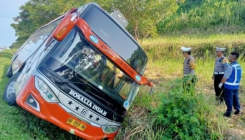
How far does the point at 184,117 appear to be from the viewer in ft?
12.6

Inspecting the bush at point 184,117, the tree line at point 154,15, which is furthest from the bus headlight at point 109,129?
the tree line at point 154,15

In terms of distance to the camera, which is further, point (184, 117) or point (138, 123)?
point (138, 123)

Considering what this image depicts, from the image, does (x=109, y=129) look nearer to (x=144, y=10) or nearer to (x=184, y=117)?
(x=184, y=117)

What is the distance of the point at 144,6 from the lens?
9945 millimetres

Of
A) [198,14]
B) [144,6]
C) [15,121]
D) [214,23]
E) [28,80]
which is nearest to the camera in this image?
[28,80]

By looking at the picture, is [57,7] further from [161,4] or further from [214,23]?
[214,23]

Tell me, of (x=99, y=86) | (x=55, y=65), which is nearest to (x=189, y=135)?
(x=99, y=86)

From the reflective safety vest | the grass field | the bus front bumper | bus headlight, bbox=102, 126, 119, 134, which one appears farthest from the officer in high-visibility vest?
the bus front bumper

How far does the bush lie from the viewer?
12.6 feet

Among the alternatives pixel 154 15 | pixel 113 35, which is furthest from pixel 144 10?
pixel 113 35

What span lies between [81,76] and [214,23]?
11961 mm

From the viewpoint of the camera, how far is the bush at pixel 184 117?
3852mm

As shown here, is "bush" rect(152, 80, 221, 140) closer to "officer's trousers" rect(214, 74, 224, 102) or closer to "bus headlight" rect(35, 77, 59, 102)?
"officer's trousers" rect(214, 74, 224, 102)

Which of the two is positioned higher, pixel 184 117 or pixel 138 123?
pixel 184 117
